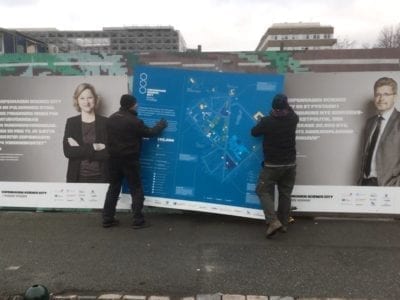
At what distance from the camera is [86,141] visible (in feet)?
21.0

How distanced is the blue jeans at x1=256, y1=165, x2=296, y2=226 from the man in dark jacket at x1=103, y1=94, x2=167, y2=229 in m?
1.47

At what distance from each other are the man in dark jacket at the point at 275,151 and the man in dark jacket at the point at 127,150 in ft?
4.52

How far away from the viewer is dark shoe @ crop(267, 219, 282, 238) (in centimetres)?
537

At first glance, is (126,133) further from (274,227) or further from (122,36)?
(122,36)

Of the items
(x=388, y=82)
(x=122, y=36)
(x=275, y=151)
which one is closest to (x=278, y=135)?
(x=275, y=151)

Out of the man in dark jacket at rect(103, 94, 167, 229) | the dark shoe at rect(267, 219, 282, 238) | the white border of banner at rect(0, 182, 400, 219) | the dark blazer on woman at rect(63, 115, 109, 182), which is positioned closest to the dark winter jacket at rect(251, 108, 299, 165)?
the dark shoe at rect(267, 219, 282, 238)

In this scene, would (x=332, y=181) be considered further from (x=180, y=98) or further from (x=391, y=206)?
(x=180, y=98)

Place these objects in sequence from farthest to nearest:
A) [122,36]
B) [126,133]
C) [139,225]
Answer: [122,36], [139,225], [126,133]

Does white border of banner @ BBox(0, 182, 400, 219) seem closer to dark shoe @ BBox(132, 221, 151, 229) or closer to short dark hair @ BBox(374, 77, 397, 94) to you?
dark shoe @ BBox(132, 221, 151, 229)

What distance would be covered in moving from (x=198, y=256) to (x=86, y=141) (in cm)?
245

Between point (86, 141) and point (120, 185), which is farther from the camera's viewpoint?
point (86, 141)

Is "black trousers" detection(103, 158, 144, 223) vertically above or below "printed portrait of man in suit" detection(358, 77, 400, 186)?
below

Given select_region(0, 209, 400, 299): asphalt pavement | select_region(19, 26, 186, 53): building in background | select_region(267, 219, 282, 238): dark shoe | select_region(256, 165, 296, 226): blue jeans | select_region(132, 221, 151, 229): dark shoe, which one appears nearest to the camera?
select_region(0, 209, 400, 299): asphalt pavement

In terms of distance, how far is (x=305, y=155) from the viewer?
20.2ft
